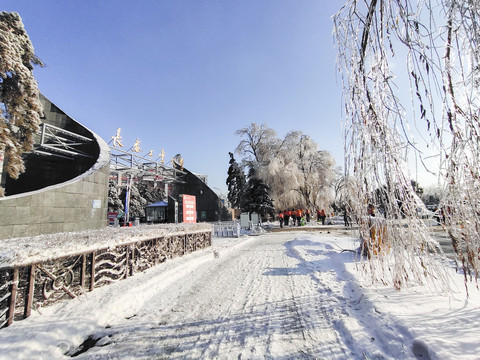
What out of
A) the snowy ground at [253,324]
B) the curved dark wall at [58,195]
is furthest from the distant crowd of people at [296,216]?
the snowy ground at [253,324]

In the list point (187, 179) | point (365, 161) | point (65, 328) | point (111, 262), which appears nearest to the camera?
Result: point (365, 161)

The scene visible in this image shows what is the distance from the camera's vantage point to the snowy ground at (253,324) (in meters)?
2.16

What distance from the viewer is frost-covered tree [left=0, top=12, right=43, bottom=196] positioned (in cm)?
709

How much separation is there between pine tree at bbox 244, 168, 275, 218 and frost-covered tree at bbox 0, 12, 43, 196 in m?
18.3

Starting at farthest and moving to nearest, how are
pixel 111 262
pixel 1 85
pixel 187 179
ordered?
pixel 187 179
pixel 1 85
pixel 111 262

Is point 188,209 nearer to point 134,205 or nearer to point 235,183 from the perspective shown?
point 134,205

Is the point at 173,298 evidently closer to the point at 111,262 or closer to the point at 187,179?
the point at 111,262

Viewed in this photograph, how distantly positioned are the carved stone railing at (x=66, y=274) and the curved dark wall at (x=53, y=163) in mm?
8812

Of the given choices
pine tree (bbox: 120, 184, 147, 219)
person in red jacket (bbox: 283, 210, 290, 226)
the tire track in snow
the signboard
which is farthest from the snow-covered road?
pine tree (bbox: 120, 184, 147, 219)

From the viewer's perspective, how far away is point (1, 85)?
7.27 meters

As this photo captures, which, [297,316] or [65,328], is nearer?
[65,328]

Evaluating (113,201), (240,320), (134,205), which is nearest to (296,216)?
(113,201)

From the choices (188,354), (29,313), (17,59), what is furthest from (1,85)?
(188,354)

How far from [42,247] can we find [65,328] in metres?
1.11
